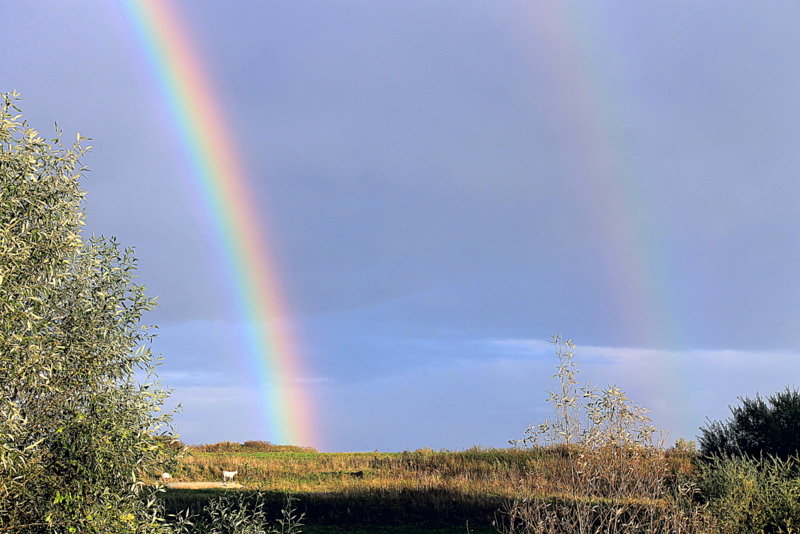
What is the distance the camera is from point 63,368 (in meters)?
9.77

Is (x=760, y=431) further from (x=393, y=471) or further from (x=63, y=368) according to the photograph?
(x=63, y=368)

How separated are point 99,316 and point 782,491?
14557 mm

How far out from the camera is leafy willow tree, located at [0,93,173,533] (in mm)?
9000

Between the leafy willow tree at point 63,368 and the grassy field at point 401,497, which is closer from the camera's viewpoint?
the leafy willow tree at point 63,368

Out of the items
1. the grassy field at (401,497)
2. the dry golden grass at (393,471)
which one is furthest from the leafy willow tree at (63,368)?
the dry golden grass at (393,471)

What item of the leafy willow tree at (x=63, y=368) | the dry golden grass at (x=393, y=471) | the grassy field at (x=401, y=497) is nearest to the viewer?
the leafy willow tree at (x=63, y=368)

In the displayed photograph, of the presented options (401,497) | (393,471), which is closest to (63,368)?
(401,497)

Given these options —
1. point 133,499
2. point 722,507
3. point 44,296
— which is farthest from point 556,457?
point 44,296

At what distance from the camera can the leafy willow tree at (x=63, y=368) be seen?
900cm

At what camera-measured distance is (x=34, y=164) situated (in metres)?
10.2

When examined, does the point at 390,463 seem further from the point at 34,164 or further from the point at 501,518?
the point at 34,164

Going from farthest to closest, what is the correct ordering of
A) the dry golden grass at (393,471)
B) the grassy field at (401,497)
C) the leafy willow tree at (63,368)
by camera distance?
the dry golden grass at (393,471) < the grassy field at (401,497) < the leafy willow tree at (63,368)

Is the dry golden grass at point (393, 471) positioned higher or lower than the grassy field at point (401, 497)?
higher

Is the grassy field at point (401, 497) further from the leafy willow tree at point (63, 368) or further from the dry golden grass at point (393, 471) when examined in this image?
the leafy willow tree at point (63, 368)
